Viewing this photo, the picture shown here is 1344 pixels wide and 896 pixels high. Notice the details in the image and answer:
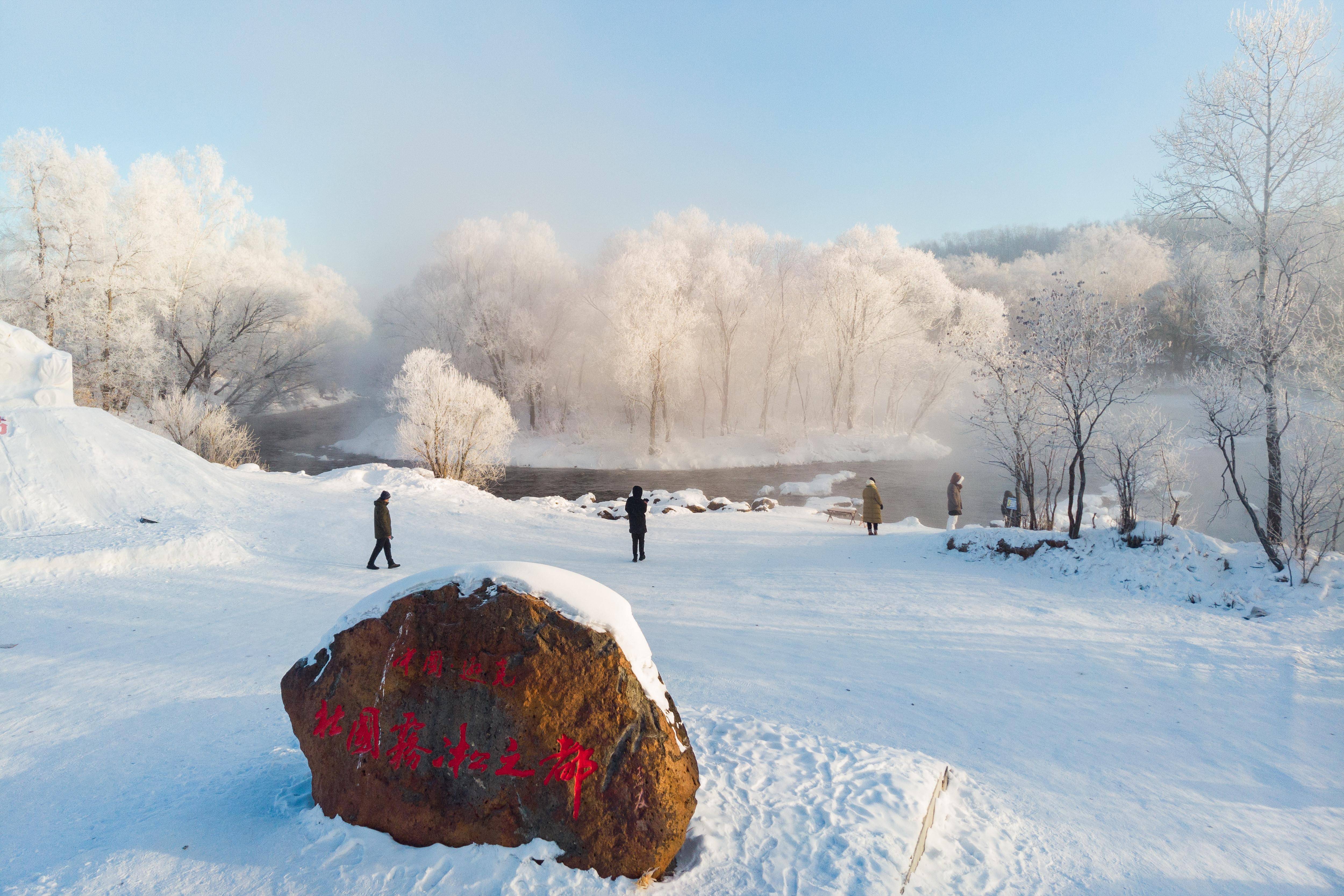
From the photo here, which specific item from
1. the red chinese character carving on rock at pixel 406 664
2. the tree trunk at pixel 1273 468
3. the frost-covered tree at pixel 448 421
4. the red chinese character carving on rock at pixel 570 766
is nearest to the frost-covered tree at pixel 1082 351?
the tree trunk at pixel 1273 468

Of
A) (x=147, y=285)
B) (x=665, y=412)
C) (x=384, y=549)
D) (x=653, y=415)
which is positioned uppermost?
(x=147, y=285)

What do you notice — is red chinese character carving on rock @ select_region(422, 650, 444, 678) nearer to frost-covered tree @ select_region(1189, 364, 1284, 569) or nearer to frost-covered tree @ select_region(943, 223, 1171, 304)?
frost-covered tree @ select_region(1189, 364, 1284, 569)

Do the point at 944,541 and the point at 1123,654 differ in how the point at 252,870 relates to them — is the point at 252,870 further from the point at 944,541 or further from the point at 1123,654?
the point at 944,541

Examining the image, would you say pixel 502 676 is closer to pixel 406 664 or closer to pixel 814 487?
pixel 406 664

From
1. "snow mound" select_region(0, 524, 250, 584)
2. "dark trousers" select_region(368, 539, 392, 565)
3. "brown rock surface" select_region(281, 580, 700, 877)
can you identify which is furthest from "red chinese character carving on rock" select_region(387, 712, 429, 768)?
"snow mound" select_region(0, 524, 250, 584)

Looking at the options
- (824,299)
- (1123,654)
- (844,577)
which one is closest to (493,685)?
(1123,654)

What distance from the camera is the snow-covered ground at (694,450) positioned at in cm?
3466

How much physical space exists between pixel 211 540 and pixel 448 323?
29592mm

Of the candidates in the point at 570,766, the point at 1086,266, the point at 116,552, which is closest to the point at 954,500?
the point at 570,766

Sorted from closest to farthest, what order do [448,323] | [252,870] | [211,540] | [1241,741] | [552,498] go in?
1. [252,870]
2. [1241,741]
3. [211,540]
4. [552,498]
5. [448,323]

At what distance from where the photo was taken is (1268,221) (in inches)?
444

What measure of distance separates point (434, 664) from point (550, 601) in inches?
26.8

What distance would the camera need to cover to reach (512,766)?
3.18 metres

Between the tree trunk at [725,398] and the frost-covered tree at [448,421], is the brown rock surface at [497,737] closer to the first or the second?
the frost-covered tree at [448,421]
